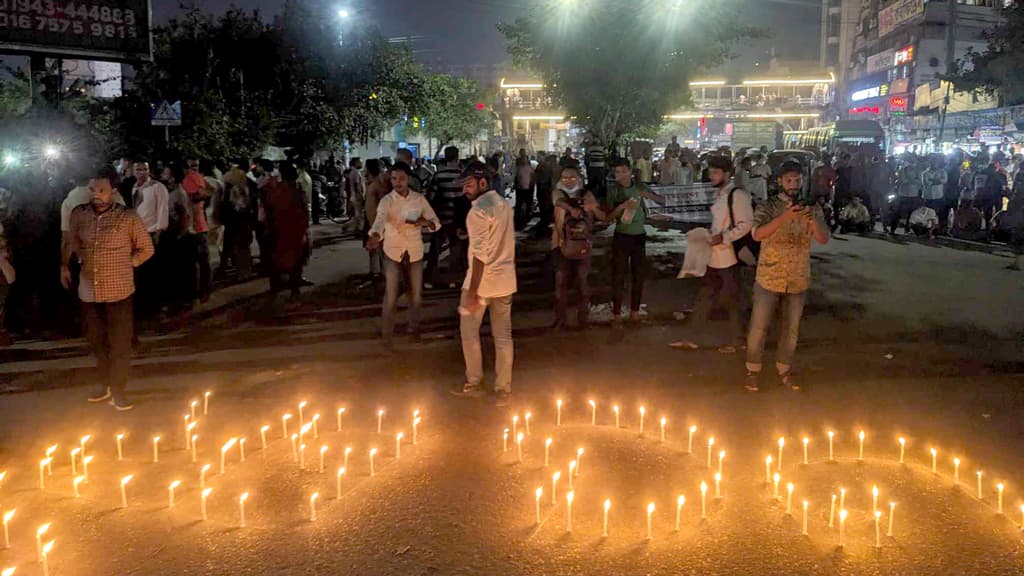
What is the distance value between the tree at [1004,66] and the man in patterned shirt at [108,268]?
3057cm

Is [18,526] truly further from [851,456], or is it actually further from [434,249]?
[434,249]

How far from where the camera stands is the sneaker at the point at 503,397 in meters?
6.96

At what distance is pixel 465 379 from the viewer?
7.72m

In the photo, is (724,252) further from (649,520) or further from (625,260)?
(649,520)

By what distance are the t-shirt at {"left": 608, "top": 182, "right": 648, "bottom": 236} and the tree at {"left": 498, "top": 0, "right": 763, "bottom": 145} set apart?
18.0 meters

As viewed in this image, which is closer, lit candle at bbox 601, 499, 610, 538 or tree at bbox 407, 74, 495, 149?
lit candle at bbox 601, 499, 610, 538

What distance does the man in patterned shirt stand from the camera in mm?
6609

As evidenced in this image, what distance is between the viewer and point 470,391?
7.21m

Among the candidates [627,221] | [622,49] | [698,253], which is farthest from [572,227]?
[622,49]

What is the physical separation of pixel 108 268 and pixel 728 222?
531cm

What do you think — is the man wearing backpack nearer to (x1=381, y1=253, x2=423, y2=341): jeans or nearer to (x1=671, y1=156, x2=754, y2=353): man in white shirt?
(x1=671, y1=156, x2=754, y2=353): man in white shirt

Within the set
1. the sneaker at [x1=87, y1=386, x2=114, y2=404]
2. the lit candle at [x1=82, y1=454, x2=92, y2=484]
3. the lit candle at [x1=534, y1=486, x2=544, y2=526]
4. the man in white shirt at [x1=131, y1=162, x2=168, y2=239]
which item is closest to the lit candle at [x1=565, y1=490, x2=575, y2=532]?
the lit candle at [x1=534, y1=486, x2=544, y2=526]

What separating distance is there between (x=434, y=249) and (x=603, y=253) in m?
4.97

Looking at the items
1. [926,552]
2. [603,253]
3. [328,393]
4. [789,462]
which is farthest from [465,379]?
[603,253]
